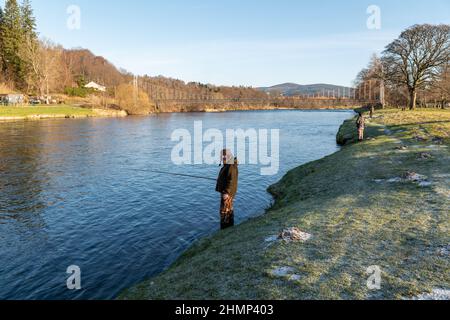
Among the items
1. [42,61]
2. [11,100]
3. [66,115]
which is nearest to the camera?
[66,115]

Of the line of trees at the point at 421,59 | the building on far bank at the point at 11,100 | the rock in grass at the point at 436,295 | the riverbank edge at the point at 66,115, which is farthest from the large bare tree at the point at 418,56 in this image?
the building on far bank at the point at 11,100

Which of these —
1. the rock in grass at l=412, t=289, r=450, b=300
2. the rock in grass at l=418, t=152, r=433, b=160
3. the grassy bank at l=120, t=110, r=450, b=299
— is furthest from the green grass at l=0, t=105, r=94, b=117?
the rock in grass at l=412, t=289, r=450, b=300

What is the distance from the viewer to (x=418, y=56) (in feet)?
219

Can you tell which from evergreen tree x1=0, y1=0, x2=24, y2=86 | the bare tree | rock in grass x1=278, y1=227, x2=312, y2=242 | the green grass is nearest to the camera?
rock in grass x1=278, y1=227, x2=312, y2=242

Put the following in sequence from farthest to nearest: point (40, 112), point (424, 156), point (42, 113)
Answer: point (40, 112), point (42, 113), point (424, 156)

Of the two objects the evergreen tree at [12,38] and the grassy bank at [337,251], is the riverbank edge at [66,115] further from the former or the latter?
the grassy bank at [337,251]

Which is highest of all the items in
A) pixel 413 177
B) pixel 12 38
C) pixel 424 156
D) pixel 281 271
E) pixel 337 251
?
pixel 12 38

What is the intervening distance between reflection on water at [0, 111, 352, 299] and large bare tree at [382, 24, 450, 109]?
4665cm

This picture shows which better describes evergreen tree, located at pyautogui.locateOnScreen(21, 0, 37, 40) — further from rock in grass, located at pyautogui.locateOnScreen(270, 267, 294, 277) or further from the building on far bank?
rock in grass, located at pyautogui.locateOnScreen(270, 267, 294, 277)

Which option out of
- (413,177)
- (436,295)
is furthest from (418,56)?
(436,295)

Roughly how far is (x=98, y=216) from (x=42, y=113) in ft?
279

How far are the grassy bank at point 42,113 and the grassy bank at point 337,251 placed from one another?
279ft

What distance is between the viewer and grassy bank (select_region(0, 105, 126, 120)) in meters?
81.2

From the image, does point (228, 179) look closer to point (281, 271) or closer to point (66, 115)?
point (281, 271)
